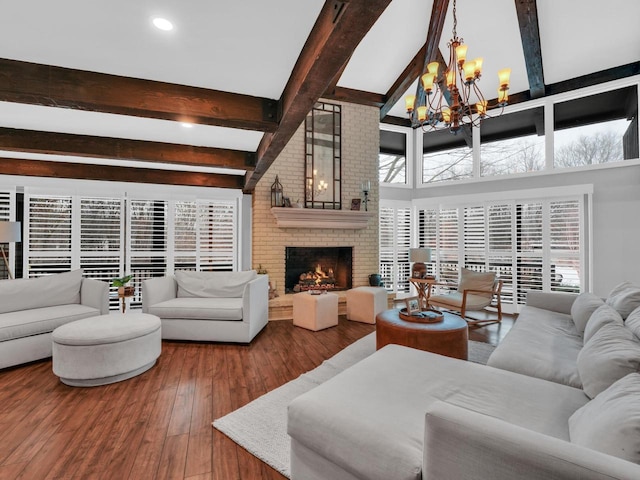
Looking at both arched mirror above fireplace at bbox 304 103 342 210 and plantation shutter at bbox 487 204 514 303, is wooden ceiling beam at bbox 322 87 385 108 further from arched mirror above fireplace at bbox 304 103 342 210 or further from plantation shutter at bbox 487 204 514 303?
plantation shutter at bbox 487 204 514 303

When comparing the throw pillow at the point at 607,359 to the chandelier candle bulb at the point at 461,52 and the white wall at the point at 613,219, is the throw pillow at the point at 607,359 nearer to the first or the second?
the chandelier candle bulb at the point at 461,52

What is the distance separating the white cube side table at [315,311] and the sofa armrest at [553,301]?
2.44 meters

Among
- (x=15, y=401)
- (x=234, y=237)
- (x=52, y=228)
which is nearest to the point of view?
(x=15, y=401)

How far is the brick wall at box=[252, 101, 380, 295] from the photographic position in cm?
516

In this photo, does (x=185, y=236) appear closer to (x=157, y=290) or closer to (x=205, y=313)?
(x=157, y=290)

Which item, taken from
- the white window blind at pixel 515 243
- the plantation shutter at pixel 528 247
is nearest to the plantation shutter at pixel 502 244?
the white window blind at pixel 515 243

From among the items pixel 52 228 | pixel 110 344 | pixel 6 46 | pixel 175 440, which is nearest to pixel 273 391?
pixel 175 440

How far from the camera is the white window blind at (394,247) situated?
6.37 m

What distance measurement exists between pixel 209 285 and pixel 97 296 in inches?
49.4

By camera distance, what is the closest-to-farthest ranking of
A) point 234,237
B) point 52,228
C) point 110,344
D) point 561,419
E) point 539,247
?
point 561,419 < point 110,344 < point 52,228 < point 539,247 < point 234,237

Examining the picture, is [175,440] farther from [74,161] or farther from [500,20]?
[500,20]

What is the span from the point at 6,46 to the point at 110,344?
2198 mm

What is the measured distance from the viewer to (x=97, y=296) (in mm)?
3688

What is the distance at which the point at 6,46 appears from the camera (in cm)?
189
